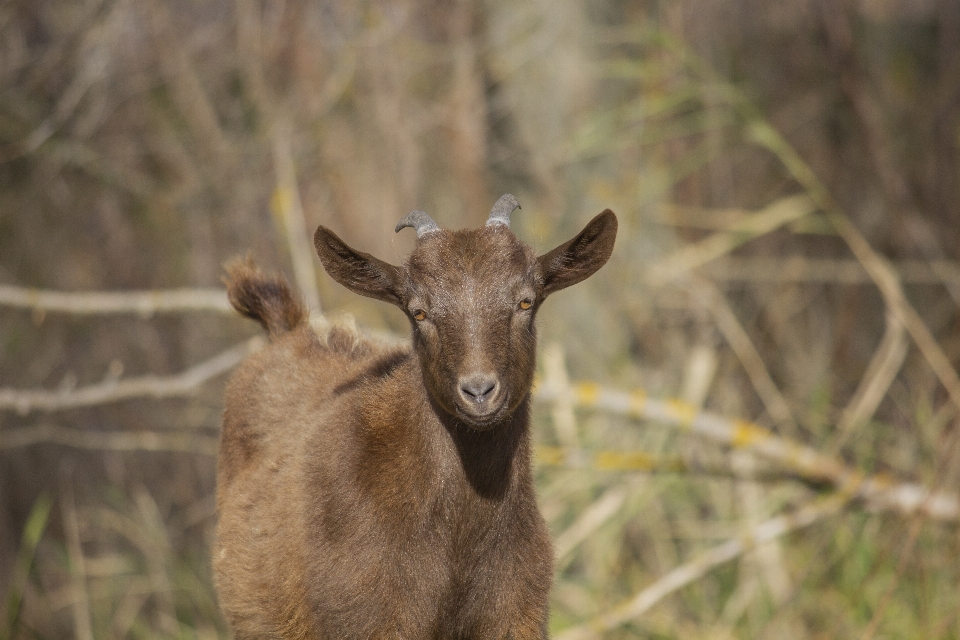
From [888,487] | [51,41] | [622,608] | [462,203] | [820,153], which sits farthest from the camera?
[820,153]

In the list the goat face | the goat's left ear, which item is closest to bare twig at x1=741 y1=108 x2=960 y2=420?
the goat's left ear

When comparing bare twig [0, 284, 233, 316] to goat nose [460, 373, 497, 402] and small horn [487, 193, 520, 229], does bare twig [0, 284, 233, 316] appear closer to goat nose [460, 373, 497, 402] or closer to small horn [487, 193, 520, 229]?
small horn [487, 193, 520, 229]

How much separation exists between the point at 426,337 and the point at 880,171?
784cm

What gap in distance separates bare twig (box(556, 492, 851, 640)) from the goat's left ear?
11.2 ft

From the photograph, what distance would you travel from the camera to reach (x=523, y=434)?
3.87m

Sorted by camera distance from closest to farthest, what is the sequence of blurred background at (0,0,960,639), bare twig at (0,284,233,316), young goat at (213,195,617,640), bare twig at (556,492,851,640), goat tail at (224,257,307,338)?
1. young goat at (213,195,617,640)
2. goat tail at (224,257,307,338)
3. bare twig at (0,284,233,316)
4. bare twig at (556,492,851,640)
5. blurred background at (0,0,960,639)

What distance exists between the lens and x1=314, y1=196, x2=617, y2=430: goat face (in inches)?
137

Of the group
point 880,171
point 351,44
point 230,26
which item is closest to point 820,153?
point 880,171

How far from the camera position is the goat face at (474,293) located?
11.4 feet

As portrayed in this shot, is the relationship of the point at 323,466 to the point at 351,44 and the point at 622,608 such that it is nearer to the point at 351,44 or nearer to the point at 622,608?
the point at 622,608

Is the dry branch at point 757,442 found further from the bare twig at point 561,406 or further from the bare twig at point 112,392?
the bare twig at point 112,392

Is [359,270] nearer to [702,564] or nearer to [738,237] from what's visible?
[702,564]

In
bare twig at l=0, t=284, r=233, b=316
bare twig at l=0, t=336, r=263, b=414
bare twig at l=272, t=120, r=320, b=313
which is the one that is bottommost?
bare twig at l=0, t=336, r=263, b=414

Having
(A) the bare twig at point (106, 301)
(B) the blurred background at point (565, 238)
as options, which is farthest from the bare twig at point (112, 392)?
(A) the bare twig at point (106, 301)
